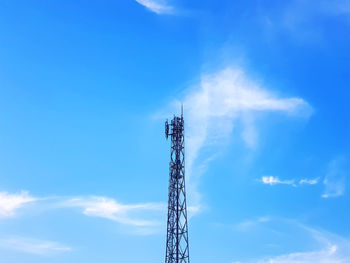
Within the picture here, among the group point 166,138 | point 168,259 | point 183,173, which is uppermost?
point 166,138

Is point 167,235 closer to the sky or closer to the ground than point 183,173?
closer to the ground

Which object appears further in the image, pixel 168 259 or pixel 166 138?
pixel 166 138

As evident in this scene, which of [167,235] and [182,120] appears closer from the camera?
[167,235]

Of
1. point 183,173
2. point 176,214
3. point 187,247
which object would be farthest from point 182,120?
point 187,247

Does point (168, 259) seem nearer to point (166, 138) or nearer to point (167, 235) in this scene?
point (167, 235)

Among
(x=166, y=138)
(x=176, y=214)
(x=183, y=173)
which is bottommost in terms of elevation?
(x=176, y=214)

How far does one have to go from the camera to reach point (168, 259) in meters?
70.4

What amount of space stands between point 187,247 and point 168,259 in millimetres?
3151

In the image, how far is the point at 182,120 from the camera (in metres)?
77.2

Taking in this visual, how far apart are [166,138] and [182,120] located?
3706 mm

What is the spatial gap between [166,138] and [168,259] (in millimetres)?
17880

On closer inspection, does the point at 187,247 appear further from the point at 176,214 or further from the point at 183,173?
the point at 183,173

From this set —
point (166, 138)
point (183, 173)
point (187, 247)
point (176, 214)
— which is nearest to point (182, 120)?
point (166, 138)

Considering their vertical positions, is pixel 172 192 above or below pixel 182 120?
below
